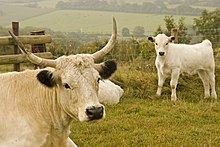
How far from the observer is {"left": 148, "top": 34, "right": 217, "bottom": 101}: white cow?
1390 centimetres

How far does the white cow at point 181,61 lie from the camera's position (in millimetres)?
13898

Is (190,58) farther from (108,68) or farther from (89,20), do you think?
(89,20)

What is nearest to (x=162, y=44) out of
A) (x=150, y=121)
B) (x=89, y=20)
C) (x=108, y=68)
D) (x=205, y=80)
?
(x=205, y=80)

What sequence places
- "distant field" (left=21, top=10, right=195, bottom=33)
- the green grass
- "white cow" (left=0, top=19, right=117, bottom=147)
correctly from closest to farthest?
"white cow" (left=0, top=19, right=117, bottom=147), the green grass, "distant field" (left=21, top=10, right=195, bottom=33)

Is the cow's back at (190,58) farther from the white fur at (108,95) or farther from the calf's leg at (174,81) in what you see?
the white fur at (108,95)

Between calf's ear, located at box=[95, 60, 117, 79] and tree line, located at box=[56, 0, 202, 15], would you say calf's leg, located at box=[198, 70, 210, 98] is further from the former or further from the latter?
tree line, located at box=[56, 0, 202, 15]

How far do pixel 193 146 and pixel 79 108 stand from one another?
314 centimetres

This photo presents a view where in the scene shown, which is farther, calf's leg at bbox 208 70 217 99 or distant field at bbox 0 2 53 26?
distant field at bbox 0 2 53 26

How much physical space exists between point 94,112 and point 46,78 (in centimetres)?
80

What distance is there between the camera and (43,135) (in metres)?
6.09

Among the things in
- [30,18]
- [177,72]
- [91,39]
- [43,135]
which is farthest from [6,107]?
[30,18]

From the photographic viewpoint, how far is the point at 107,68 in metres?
6.14

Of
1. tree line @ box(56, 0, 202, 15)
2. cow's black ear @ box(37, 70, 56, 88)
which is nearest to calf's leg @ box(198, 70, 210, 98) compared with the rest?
cow's black ear @ box(37, 70, 56, 88)

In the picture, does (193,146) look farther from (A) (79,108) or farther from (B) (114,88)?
(B) (114,88)
